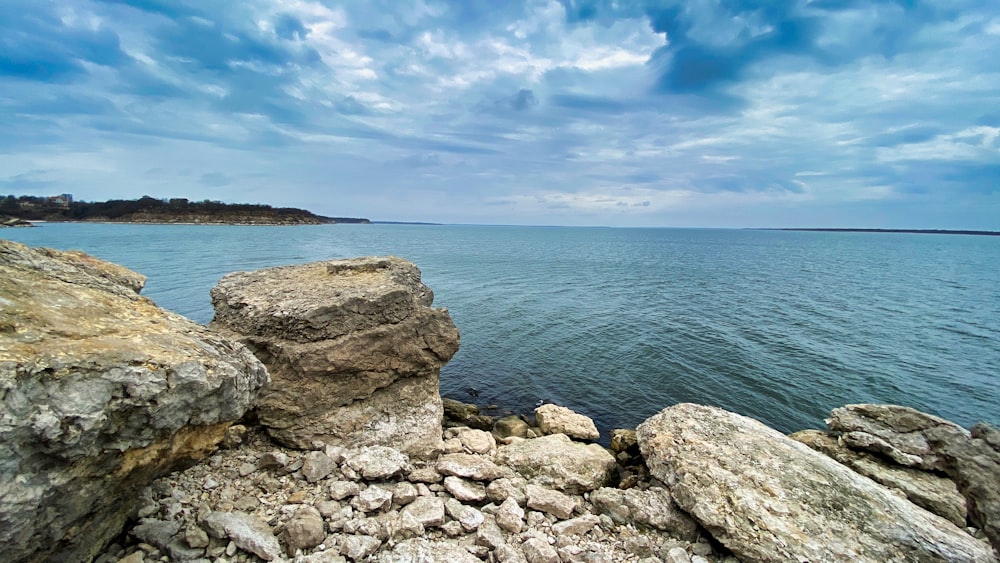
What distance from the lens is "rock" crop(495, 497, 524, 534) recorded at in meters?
8.87

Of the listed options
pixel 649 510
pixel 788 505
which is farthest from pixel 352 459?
pixel 788 505

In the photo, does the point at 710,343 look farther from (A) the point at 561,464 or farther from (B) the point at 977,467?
(A) the point at 561,464

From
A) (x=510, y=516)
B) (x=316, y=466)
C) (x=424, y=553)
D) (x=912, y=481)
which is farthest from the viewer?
(x=912, y=481)

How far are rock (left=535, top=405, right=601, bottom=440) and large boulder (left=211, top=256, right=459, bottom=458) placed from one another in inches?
200

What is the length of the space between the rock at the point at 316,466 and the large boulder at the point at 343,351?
121cm

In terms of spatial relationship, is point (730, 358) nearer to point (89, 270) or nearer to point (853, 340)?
point (853, 340)

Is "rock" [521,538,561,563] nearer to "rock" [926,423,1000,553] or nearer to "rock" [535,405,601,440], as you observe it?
"rock" [535,405,601,440]

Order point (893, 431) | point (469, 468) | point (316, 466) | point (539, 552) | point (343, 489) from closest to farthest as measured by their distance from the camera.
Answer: point (539, 552)
point (343, 489)
point (316, 466)
point (469, 468)
point (893, 431)

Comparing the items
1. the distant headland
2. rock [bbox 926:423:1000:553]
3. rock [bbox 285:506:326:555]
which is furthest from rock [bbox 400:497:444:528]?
the distant headland

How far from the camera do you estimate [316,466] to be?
9570 millimetres

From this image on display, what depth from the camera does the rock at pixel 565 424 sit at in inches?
646

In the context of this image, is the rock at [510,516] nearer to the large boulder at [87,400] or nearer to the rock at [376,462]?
the rock at [376,462]

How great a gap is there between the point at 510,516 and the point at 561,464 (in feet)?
9.98

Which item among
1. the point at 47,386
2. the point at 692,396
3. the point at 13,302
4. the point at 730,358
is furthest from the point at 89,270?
the point at 730,358
